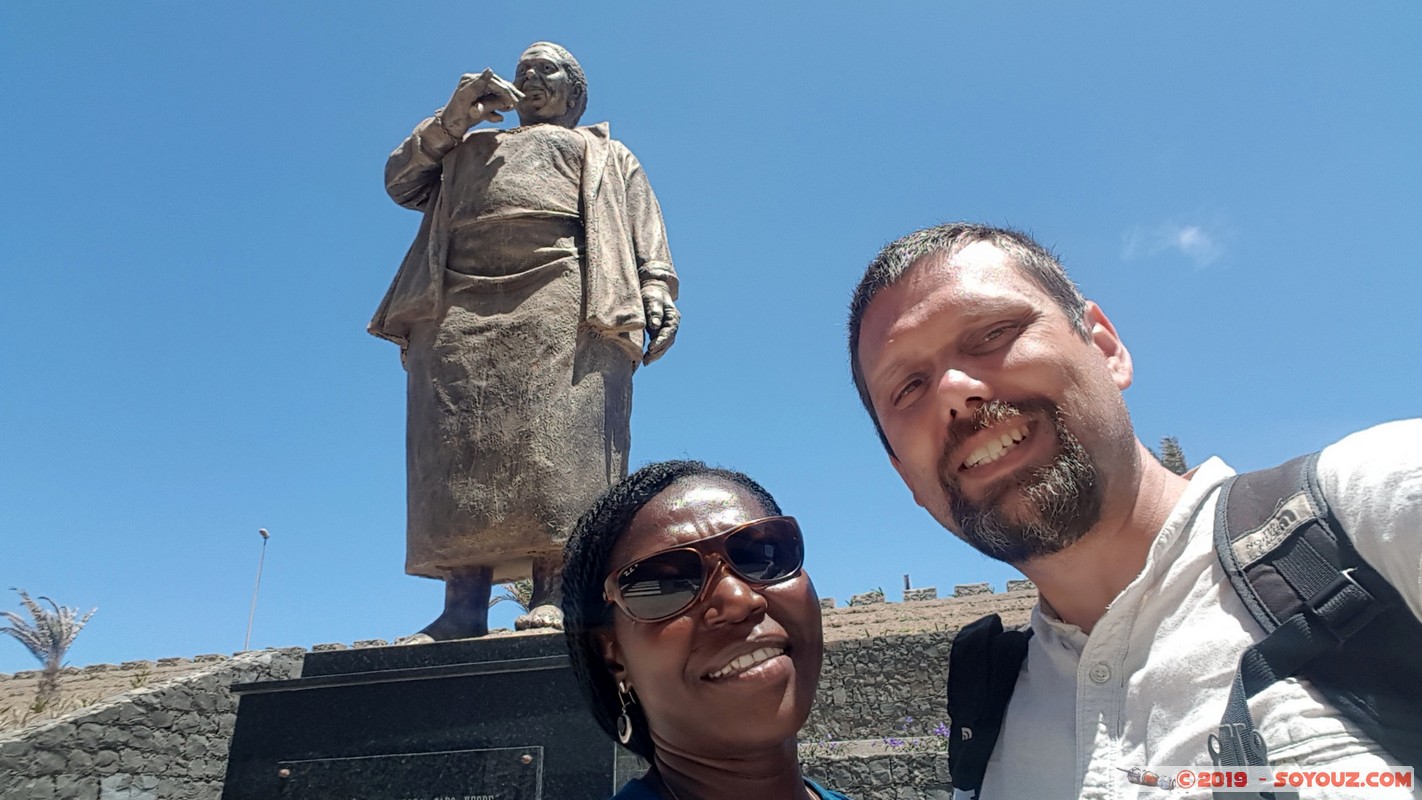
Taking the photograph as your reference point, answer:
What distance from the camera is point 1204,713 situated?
49.7 inches

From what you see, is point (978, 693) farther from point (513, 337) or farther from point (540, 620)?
point (513, 337)

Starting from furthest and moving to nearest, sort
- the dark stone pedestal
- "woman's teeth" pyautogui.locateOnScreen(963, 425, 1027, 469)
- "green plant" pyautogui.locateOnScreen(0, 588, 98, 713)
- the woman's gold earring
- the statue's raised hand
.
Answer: "green plant" pyautogui.locateOnScreen(0, 588, 98, 713)
the statue's raised hand
the dark stone pedestal
the woman's gold earring
"woman's teeth" pyautogui.locateOnScreen(963, 425, 1027, 469)

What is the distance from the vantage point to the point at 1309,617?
116cm

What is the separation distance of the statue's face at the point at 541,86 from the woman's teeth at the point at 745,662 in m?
4.63

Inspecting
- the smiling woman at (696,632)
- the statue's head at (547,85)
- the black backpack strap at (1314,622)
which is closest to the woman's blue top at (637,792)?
the smiling woman at (696,632)

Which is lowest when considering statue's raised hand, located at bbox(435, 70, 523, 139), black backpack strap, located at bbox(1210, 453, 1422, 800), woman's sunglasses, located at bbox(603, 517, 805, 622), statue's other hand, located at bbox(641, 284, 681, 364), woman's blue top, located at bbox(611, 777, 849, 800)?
woman's blue top, located at bbox(611, 777, 849, 800)

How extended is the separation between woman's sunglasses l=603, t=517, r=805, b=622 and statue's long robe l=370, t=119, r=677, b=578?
2.88m

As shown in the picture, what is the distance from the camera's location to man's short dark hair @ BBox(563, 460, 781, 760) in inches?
65.6

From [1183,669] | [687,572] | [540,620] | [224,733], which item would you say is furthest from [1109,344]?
[224,733]

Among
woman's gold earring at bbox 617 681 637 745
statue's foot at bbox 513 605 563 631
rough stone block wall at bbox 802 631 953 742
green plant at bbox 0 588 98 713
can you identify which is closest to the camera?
woman's gold earring at bbox 617 681 637 745

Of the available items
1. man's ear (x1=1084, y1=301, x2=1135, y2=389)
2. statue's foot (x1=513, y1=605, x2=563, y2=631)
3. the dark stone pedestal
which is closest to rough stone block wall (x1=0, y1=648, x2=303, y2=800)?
the dark stone pedestal

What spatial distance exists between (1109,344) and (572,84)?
4506 millimetres

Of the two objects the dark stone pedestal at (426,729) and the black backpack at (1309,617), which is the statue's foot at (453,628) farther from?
the black backpack at (1309,617)

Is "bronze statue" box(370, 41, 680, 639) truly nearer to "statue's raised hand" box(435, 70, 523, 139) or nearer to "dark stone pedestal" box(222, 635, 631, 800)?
"statue's raised hand" box(435, 70, 523, 139)
